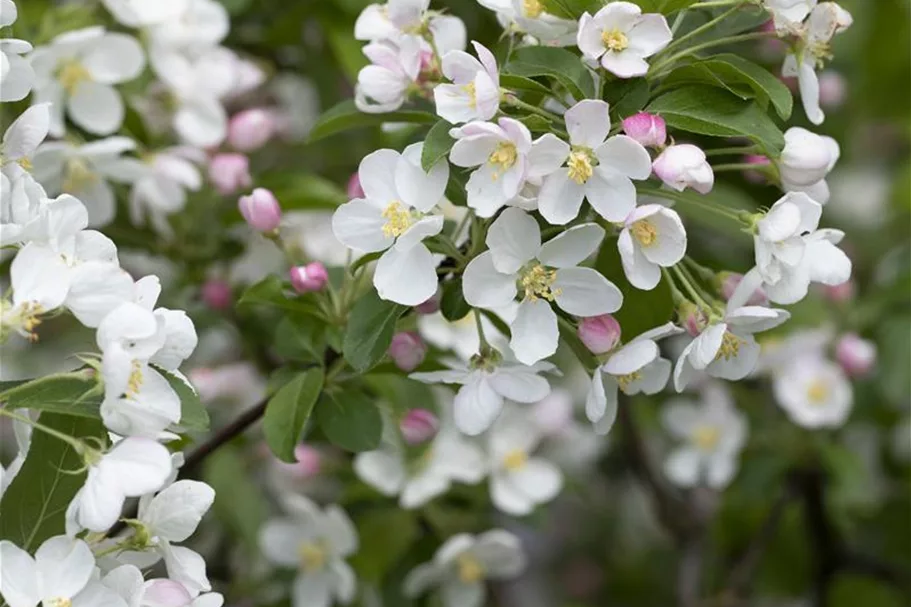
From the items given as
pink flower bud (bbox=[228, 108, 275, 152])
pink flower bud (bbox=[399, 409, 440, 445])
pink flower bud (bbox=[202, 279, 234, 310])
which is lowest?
pink flower bud (bbox=[202, 279, 234, 310])

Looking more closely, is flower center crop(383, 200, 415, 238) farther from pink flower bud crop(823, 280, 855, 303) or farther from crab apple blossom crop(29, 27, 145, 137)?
A: pink flower bud crop(823, 280, 855, 303)

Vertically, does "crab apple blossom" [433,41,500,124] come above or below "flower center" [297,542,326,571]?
above

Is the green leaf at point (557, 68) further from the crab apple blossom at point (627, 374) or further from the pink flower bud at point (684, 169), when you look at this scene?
the crab apple blossom at point (627, 374)

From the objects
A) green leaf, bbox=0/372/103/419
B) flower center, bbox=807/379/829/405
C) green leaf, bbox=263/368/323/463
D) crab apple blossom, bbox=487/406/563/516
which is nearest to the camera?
green leaf, bbox=0/372/103/419

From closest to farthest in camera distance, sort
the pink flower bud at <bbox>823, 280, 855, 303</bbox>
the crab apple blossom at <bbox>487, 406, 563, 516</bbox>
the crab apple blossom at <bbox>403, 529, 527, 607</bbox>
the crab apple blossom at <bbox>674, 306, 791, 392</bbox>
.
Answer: the crab apple blossom at <bbox>674, 306, 791, 392</bbox>, the crab apple blossom at <bbox>403, 529, 527, 607</bbox>, the crab apple blossom at <bbox>487, 406, 563, 516</bbox>, the pink flower bud at <bbox>823, 280, 855, 303</bbox>

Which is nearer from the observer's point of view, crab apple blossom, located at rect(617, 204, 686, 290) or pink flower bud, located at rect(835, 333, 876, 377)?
crab apple blossom, located at rect(617, 204, 686, 290)

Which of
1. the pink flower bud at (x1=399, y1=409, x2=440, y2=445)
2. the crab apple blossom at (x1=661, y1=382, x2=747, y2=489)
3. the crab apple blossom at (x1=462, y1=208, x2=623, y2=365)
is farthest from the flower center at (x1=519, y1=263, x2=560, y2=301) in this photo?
the crab apple blossom at (x1=661, y1=382, x2=747, y2=489)

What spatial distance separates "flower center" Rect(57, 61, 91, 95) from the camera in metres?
1.62

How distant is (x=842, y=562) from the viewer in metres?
2.28

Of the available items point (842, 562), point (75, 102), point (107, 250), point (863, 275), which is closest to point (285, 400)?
point (107, 250)

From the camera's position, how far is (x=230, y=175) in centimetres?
169

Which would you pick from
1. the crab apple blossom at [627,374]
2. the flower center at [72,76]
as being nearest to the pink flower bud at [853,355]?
the crab apple blossom at [627,374]

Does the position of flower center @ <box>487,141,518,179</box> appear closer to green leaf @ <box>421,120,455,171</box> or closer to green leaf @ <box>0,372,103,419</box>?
green leaf @ <box>421,120,455,171</box>

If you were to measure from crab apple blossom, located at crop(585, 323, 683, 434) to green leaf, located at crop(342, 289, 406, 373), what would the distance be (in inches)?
7.0
